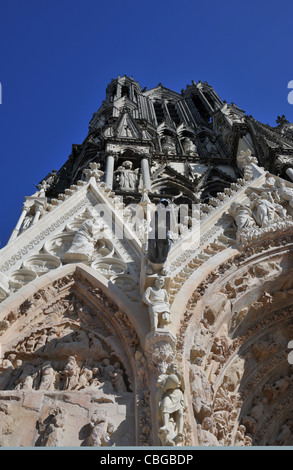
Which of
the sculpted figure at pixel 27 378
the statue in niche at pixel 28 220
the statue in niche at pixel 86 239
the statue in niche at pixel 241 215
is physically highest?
the statue in niche at pixel 28 220

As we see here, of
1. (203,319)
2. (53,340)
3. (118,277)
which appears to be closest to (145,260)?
(118,277)

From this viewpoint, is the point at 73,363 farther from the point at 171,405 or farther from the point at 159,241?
the point at 159,241

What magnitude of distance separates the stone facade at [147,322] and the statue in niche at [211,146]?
10232 millimetres

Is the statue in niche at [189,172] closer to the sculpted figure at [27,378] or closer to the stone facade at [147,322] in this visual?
the stone facade at [147,322]

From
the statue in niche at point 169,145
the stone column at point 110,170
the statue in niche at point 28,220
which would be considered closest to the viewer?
the statue in niche at point 28,220

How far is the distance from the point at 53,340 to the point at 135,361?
52.4 inches

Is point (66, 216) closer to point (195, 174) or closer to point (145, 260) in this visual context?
point (145, 260)

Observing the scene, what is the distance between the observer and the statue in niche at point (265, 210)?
33.3ft

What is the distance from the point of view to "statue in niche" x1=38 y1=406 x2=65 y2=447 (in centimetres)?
563

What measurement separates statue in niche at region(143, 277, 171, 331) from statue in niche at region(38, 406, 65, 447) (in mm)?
1605

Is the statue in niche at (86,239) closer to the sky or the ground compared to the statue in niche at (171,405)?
closer to the sky

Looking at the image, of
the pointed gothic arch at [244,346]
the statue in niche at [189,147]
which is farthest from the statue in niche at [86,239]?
the statue in niche at [189,147]

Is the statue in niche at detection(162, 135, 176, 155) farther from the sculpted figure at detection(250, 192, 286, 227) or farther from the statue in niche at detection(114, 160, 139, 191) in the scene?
the sculpted figure at detection(250, 192, 286, 227)
